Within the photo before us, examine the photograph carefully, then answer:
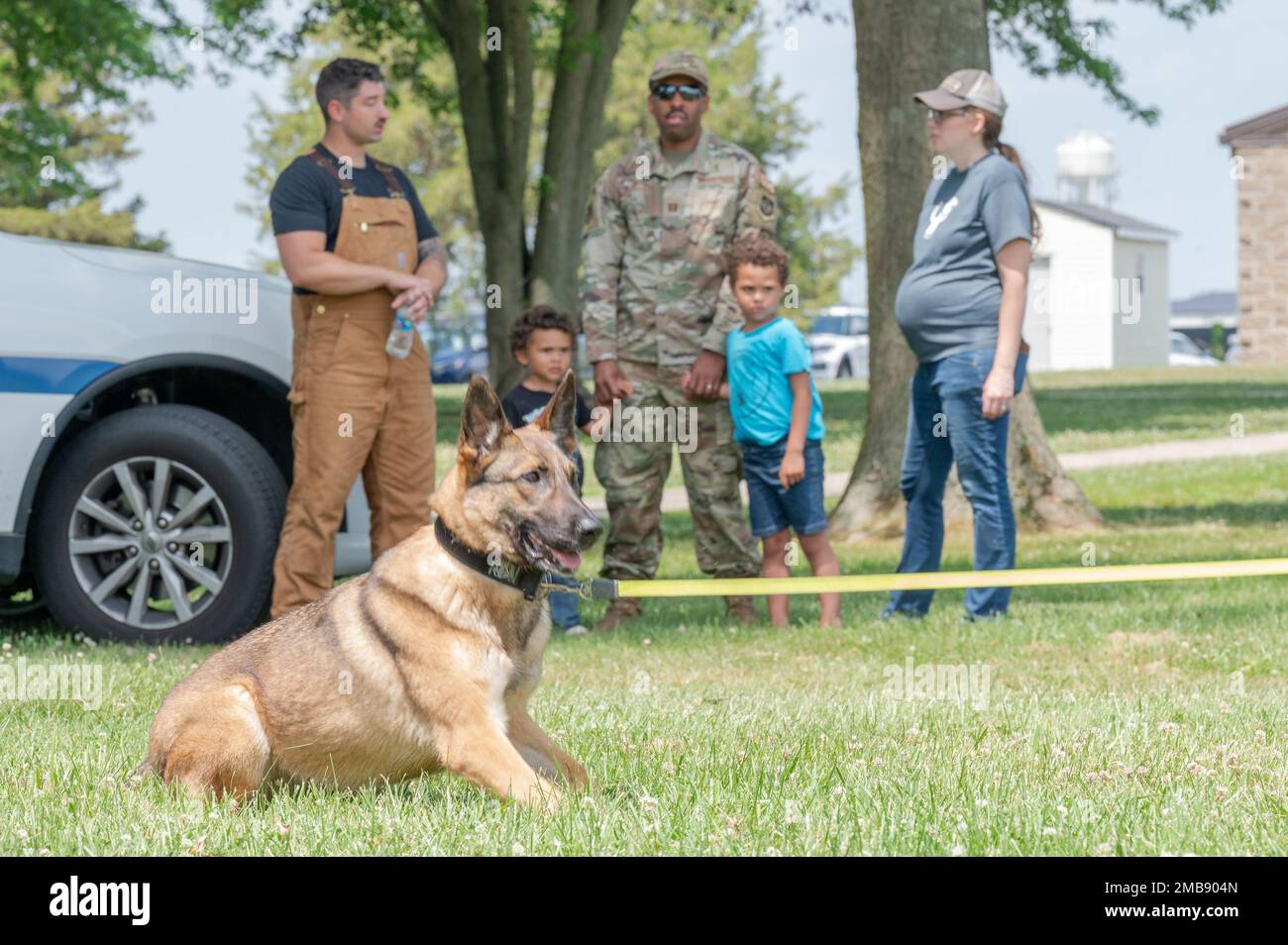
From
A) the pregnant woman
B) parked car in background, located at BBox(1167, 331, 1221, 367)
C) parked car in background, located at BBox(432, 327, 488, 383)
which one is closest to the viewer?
the pregnant woman

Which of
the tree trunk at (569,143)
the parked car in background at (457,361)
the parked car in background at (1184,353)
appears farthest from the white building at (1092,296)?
the tree trunk at (569,143)

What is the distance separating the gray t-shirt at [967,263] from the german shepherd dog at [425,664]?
12.5 feet

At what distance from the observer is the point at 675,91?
8172 millimetres

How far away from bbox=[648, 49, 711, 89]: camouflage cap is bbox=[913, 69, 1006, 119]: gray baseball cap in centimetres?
106

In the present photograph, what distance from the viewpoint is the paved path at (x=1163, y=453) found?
18078 millimetres

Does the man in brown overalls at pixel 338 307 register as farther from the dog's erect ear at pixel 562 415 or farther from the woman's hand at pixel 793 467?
the dog's erect ear at pixel 562 415

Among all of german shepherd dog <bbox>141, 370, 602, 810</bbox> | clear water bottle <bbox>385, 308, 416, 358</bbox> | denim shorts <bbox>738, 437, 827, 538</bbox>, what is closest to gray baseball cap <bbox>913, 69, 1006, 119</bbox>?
denim shorts <bbox>738, 437, 827, 538</bbox>

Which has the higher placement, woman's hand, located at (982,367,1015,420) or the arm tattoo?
the arm tattoo

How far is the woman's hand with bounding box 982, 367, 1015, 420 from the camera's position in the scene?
7688 mm

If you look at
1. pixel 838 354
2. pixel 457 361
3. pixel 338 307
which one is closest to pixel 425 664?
pixel 338 307

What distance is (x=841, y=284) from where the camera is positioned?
2184 inches

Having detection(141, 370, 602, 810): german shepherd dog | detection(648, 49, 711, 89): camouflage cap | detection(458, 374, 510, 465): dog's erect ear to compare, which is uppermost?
detection(648, 49, 711, 89): camouflage cap

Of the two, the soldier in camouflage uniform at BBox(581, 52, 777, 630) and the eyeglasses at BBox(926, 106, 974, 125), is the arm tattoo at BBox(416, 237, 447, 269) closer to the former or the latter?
the soldier in camouflage uniform at BBox(581, 52, 777, 630)
